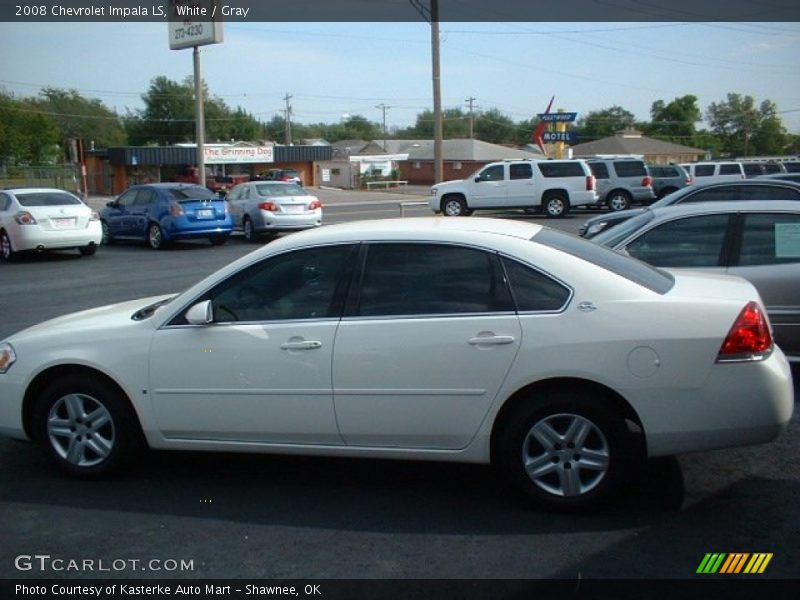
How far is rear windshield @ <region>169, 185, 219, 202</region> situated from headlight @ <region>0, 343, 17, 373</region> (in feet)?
51.9

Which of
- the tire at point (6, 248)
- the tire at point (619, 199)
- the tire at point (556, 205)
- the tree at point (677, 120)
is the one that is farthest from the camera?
the tree at point (677, 120)

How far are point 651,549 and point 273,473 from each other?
2.37m

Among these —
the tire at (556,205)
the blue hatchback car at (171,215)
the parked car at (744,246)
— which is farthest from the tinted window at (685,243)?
the tire at (556,205)

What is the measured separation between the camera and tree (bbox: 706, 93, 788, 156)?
308 feet

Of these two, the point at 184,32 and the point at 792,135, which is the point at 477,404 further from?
the point at 792,135

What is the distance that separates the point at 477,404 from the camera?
186 inches

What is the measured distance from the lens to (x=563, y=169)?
29.6 meters

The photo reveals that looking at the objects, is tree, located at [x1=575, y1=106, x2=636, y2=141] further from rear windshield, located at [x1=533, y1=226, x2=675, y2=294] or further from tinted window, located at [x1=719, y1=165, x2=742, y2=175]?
rear windshield, located at [x1=533, y1=226, x2=675, y2=294]

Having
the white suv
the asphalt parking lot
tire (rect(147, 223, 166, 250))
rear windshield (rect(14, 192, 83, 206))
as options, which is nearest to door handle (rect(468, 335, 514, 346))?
the asphalt parking lot

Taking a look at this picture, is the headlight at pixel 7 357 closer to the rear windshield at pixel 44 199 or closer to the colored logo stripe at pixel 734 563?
the colored logo stripe at pixel 734 563

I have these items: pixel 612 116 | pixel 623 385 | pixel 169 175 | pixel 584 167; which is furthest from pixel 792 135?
pixel 623 385

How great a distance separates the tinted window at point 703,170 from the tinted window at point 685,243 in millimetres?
29408

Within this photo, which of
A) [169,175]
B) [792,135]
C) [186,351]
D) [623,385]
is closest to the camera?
[623,385]

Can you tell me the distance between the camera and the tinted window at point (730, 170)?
3378cm
